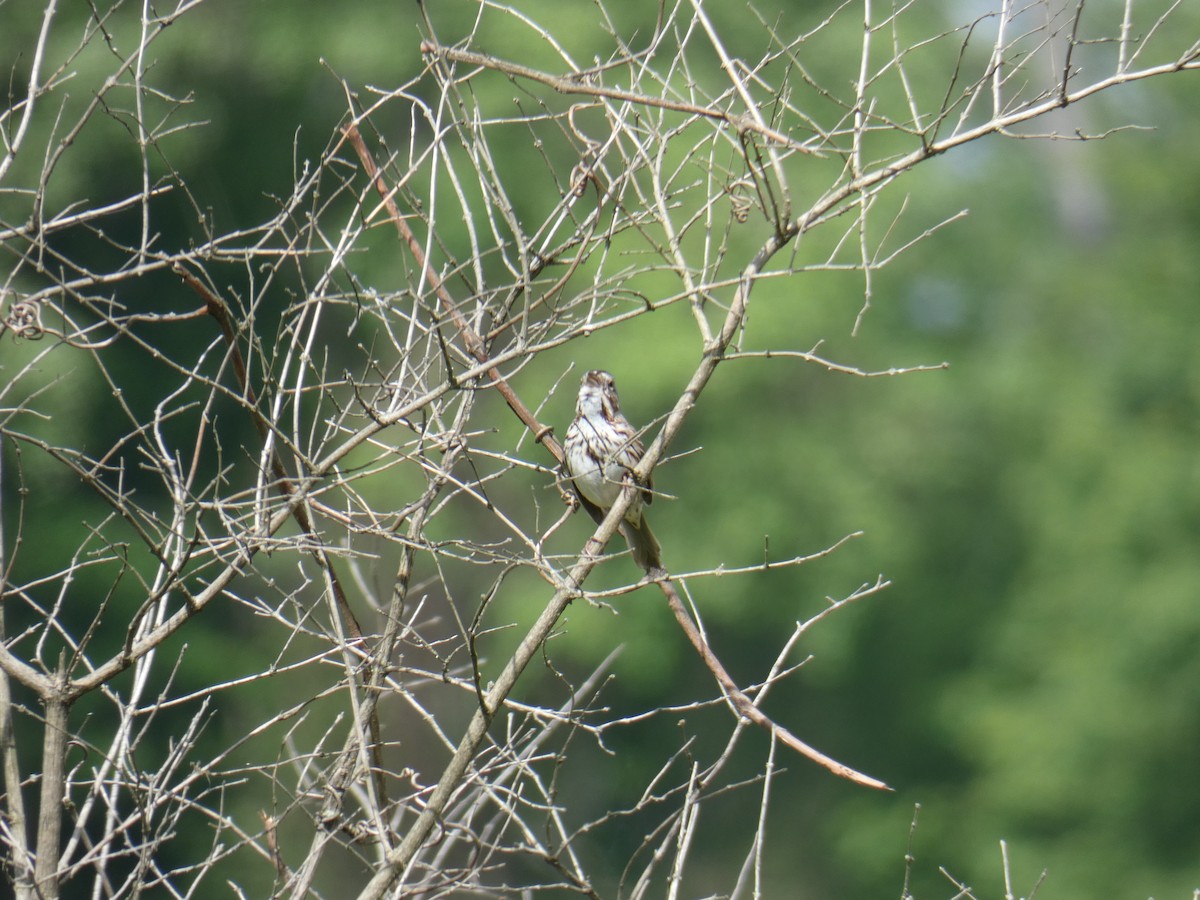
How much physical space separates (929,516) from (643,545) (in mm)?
17142

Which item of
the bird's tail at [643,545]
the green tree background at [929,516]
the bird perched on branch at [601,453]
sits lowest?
the green tree background at [929,516]

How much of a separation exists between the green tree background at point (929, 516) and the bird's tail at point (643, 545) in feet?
31.8

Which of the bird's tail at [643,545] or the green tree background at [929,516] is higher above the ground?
the bird's tail at [643,545]

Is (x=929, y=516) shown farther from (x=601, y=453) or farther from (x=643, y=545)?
(x=601, y=453)

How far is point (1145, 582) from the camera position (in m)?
18.8

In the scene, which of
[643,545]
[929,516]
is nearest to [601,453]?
[643,545]

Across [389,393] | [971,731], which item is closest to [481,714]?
[389,393]

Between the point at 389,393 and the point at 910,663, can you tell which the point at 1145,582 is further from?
the point at 389,393

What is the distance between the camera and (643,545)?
6.18 metres

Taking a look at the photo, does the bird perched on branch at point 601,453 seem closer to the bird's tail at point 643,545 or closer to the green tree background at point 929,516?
the bird's tail at point 643,545

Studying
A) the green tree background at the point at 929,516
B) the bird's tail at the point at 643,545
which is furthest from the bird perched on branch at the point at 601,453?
the green tree background at the point at 929,516

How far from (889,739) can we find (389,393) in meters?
19.6

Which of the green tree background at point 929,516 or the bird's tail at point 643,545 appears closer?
the bird's tail at point 643,545

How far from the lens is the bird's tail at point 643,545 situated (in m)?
6.08
